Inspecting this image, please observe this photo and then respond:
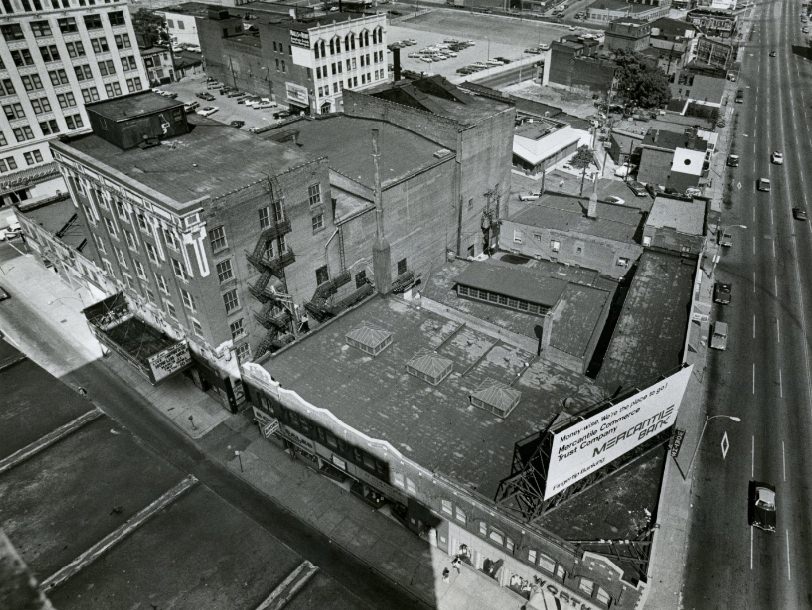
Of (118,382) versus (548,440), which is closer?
(548,440)

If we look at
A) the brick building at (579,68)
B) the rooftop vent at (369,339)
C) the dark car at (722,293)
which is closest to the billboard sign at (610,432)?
the rooftop vent at (369,339)

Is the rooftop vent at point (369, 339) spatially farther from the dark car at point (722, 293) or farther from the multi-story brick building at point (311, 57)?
the multi-story brick building at point (311, 57)

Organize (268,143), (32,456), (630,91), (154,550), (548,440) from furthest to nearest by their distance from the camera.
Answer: (630,91), (268,143), (548,440), (32,456), (154,550)

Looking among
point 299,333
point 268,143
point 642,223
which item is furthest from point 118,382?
point 642,223

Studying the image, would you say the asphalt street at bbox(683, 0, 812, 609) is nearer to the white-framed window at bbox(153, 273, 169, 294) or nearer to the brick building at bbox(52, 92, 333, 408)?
the brick building at bbox(52, 92, 333, 408)

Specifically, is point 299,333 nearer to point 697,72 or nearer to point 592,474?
point 592,474

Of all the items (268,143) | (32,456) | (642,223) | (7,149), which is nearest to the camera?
(32,456)

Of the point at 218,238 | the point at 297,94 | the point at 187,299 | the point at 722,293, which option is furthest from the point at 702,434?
the point at 297,94
